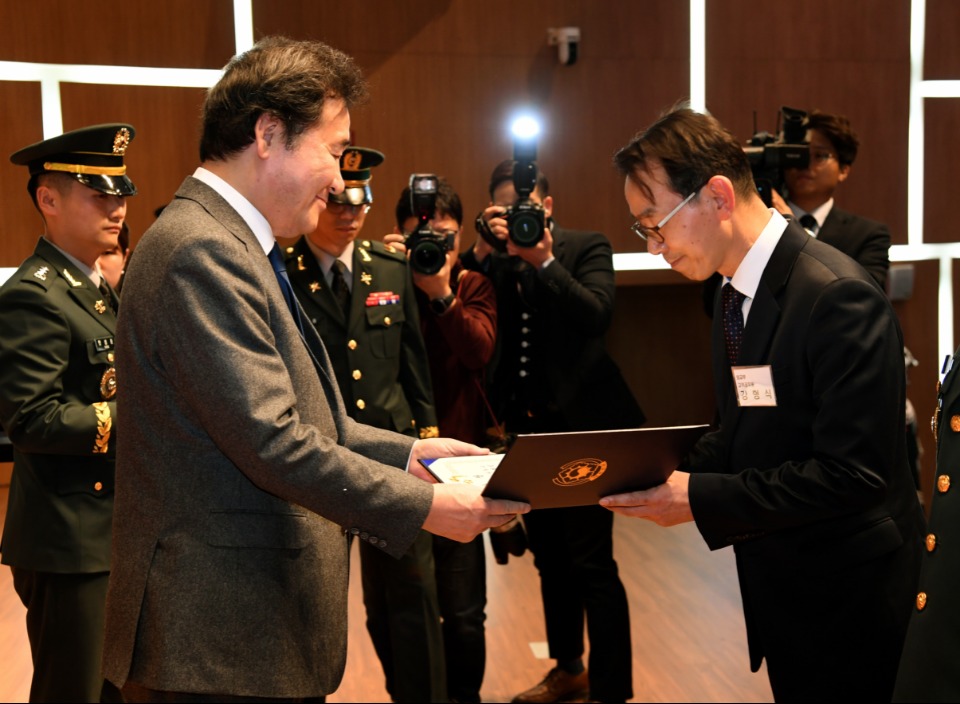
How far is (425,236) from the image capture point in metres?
2.86

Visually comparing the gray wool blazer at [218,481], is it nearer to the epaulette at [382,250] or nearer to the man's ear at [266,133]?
the man's ear at [266,133]

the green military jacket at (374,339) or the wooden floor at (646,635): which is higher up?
the green military jacket at (374,339)

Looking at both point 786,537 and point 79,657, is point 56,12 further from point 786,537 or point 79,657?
point 786,537

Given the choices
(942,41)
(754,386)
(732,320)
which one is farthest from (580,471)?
(942,41)

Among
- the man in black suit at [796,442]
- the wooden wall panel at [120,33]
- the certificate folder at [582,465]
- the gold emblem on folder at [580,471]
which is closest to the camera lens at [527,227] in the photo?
the man in black suit at [796,442]

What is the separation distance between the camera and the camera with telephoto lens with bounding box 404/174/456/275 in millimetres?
2846

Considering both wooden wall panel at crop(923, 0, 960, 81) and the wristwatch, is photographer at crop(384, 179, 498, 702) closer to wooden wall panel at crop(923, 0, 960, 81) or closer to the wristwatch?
the wristwatch

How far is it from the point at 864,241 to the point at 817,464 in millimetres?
2090

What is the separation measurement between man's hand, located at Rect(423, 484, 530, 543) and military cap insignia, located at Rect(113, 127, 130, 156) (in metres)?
1.41

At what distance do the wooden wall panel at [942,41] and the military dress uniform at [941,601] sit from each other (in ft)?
10.2

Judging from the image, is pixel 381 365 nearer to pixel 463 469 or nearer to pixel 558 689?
pixel 463 469

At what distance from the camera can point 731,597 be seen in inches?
148

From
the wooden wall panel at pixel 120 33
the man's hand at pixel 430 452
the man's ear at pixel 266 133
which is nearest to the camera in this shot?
the man's ear at pixel 266 133

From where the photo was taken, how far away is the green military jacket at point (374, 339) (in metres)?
2.72
